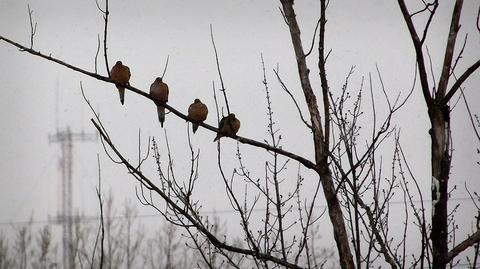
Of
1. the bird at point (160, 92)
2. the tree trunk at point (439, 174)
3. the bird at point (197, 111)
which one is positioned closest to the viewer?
the tree trunk at point (439, 174)

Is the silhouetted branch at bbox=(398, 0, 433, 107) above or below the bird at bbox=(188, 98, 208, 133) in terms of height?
below

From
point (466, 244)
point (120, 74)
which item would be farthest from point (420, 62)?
point (120, 74)

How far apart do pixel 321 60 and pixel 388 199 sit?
192 centimetres

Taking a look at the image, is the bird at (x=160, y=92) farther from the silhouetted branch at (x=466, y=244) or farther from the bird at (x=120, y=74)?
the silhouetted branch at (x=466, y=244)

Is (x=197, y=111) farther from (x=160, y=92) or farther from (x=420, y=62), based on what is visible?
(x=420, y=62)

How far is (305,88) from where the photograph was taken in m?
3.02

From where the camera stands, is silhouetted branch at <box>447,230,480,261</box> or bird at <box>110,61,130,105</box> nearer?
silhouetted branch at <box>447,230,480,261</box>

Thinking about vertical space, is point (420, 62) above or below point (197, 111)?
below

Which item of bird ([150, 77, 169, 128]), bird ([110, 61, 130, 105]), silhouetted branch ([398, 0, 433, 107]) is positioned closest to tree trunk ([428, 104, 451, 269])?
silhouetted branch ([398, 0, 433, 107])

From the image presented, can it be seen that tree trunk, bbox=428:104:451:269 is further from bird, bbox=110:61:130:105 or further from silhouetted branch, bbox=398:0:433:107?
→ bird, bbox=110:61:130:105

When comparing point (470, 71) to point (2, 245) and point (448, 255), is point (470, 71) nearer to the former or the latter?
point (448, 255)

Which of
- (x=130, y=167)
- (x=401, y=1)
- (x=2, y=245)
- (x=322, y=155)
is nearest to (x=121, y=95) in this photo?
(x=130, y=167)

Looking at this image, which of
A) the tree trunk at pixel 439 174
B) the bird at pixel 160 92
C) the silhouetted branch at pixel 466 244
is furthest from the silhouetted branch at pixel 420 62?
the bird at pixel 160 92

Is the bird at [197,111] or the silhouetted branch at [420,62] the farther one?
the bird at [197,111]
